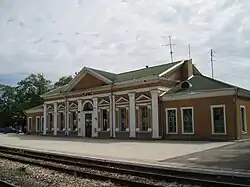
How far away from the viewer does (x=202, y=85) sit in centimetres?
3133

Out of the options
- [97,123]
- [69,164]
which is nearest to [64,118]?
[97,123]

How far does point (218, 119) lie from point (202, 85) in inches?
169

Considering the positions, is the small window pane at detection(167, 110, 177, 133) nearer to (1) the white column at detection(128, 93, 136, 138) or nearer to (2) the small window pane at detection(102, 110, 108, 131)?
(1) the white column at detection(128, 93, 136, 138)

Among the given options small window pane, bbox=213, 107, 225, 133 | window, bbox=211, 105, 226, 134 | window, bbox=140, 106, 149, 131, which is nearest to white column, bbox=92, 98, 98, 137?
window, bbox=140, 106, 149, 131

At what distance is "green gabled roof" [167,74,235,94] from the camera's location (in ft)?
95.2

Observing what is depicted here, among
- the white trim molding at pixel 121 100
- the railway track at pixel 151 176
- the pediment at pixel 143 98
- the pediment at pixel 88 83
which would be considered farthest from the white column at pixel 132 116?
the railway track at pixel 151 176

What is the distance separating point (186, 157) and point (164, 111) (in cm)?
1499

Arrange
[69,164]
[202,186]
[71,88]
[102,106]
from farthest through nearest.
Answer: [71,88] → [102,106] → [69,164] → [202,186]

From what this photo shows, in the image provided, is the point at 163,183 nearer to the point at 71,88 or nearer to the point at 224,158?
the point at 224,158

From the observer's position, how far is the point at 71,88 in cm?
4297

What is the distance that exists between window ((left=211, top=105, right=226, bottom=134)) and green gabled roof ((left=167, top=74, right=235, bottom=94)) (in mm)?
1733

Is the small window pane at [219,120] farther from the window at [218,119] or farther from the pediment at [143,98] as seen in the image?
the pediment at [143,98]

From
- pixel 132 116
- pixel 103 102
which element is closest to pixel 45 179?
pixel 132 116

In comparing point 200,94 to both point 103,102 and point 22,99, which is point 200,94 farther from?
point 22,99
